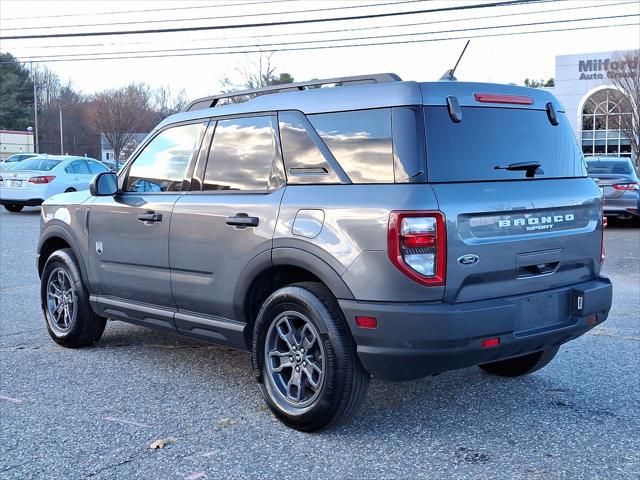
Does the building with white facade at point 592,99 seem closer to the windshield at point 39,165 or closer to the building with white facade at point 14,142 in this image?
the windshield at point 39,165

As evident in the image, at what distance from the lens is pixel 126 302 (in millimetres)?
5441

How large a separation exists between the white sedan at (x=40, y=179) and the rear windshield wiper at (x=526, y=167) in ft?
55.1

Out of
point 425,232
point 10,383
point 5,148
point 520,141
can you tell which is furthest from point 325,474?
point 5,148

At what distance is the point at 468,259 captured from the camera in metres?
3.71

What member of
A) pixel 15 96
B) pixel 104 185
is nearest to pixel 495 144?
pixel 104 185

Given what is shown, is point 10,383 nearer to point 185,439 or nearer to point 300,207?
point 185,439

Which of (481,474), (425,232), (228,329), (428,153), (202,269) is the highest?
(428,153)

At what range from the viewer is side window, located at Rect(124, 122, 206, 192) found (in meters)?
5.16

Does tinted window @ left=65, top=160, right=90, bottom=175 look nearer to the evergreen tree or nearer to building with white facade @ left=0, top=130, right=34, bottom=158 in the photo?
building with white facade @ left=0, top=130, right=34, bottom=158

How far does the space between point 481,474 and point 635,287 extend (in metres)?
6.33

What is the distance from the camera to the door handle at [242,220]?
436 centimetres

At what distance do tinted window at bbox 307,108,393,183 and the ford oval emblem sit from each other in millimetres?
557

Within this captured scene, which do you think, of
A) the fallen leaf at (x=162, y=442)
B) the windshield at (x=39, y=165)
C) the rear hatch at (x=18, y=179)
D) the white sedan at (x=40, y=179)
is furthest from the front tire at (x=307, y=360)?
the windshield at (x=39, y=165)

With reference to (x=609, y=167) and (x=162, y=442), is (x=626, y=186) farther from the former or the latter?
(x=162, y=442)
